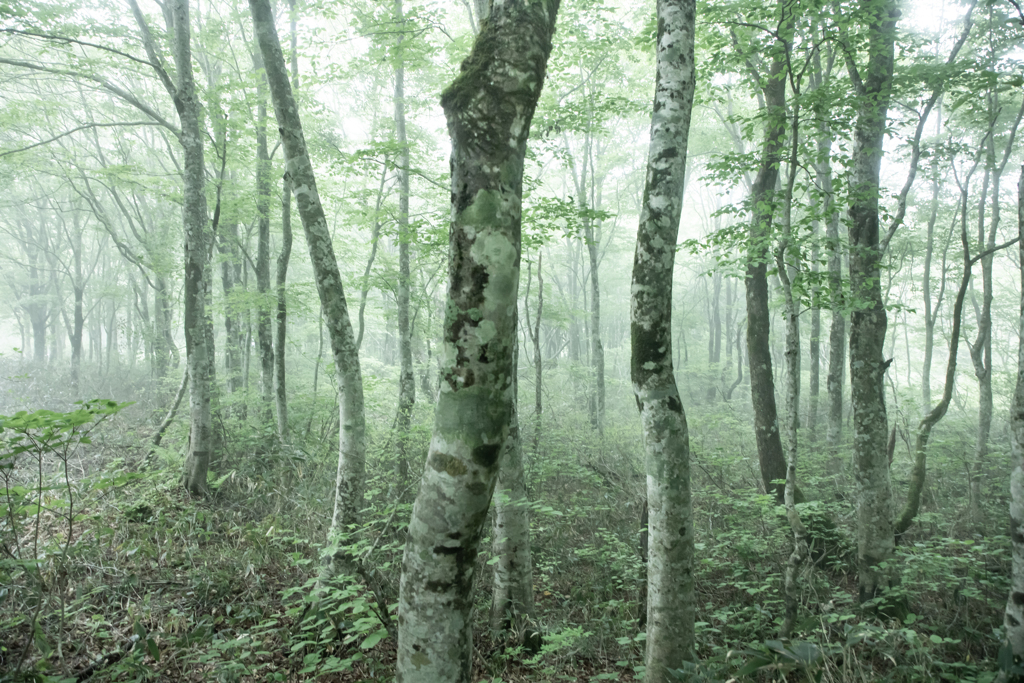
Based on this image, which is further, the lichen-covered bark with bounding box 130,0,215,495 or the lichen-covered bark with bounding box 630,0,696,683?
the lichen-covered bark with bounding box 130,0,215,495

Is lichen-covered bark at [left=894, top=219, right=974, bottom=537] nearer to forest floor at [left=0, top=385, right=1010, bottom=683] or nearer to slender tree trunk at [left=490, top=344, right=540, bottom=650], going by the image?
forest floor at [left=0, top=385, right=1010, bottom=683]

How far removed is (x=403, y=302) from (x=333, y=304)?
5.85m

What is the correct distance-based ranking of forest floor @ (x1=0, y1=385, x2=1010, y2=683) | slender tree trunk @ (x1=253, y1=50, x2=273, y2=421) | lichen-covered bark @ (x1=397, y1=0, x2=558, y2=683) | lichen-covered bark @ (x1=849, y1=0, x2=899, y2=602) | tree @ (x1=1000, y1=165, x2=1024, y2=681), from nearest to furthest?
lichen-covered bark @ (x1=397, y1=0, x2=558, y2=683)
tree @ (x1=1000, y1=165, x2=1024, y2=681)
forest floor @ (x1=0, y1=385, x2=1010, y2=683)
lichen-covered bark @ (x1=849, y1=0, x2=899, y2=602)
slender tree trunk @ (x1=253, y1=50, x2=273, y2=421)

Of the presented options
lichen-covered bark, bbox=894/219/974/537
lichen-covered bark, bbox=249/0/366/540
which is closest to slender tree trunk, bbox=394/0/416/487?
lichen-covered bark, bbox=249/0/366/540

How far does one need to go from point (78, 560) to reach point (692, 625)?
18.3 ft

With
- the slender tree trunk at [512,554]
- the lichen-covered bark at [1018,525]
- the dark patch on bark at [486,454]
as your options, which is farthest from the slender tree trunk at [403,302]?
the lichen-covered bark at [1018,525]

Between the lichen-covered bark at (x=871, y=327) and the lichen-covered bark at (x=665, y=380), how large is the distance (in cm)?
247

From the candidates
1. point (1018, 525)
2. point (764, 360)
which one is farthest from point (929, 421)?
point (1018, 525)

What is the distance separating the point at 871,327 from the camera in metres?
5.34

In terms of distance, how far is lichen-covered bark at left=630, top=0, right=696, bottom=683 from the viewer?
3.54 meters

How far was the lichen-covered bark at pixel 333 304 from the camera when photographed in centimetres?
493

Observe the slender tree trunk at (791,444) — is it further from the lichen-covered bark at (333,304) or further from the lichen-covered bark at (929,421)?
the lichen-covered bark at (333,304)

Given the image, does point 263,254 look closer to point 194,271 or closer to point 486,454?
point 194,271

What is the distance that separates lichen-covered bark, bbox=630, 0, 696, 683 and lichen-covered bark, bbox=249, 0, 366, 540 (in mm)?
2789
